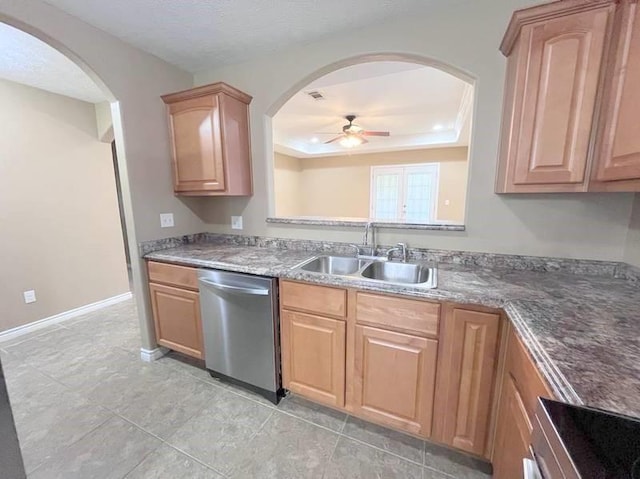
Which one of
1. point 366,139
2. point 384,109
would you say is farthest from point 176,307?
point 366,139

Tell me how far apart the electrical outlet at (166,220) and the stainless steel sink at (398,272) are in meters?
1.77

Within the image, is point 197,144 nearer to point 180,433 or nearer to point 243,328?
point 243,328

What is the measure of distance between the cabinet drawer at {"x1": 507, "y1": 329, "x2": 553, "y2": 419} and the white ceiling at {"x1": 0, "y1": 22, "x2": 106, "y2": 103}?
3229mm

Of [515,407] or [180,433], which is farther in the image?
[180,433]

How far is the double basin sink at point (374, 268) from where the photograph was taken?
5.70 ft

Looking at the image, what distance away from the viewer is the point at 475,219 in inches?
68.2

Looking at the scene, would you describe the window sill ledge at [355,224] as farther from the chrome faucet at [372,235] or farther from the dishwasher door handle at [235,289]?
the dishwasher door handle at [235,289]

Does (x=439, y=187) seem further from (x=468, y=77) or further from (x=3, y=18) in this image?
(x=3, y=18)

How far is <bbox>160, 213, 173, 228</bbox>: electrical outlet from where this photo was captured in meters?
2.31

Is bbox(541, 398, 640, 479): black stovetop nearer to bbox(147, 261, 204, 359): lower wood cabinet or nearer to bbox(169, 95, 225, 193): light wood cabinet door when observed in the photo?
bbox(147, 261, 204, 359): lower wood cabinet

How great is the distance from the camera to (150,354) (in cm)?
227

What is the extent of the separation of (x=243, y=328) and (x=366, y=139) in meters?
4.85

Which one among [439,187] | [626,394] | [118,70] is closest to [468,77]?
[626,394]

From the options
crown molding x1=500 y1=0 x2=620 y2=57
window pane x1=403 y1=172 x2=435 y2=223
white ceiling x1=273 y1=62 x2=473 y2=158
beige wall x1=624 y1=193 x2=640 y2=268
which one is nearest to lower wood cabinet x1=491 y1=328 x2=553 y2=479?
beige wall x1=624 y1=193 x2=640 y2=268
